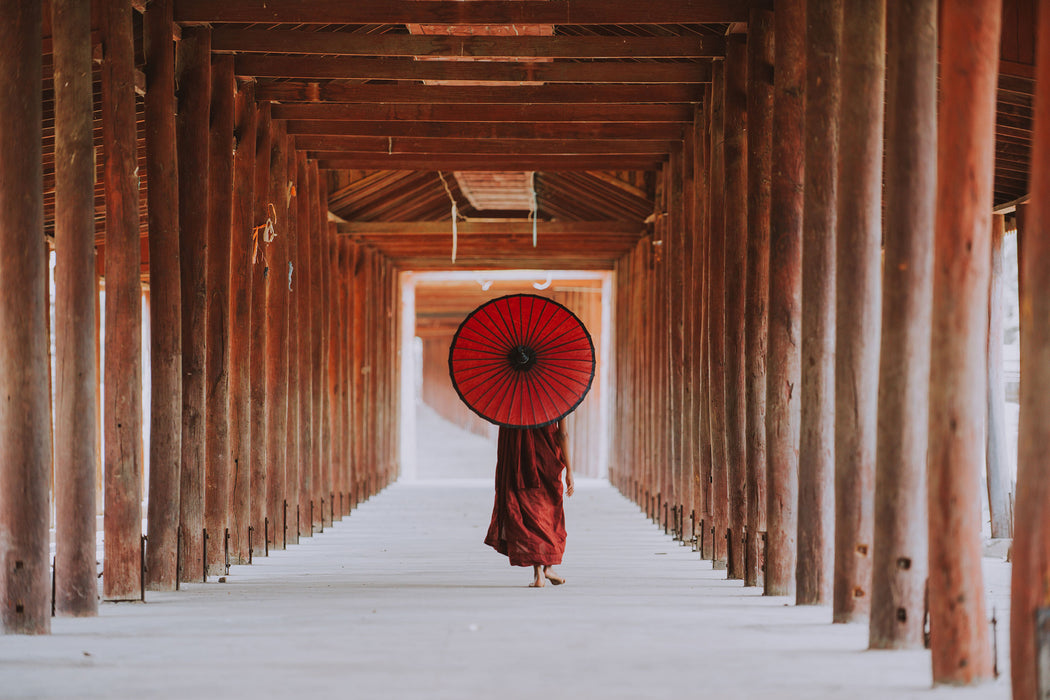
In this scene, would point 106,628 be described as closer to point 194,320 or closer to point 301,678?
point 301,678

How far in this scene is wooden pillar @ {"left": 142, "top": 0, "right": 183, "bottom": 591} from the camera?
7418 millimetres

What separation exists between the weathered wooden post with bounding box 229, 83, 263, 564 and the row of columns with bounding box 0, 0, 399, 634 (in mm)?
14

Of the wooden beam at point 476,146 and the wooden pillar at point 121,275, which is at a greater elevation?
the wooden beam at point 476,146

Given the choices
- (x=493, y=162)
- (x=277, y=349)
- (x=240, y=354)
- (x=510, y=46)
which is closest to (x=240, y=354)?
(x=240, y=354)

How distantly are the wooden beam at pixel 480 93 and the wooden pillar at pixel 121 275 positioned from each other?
3.61 meters

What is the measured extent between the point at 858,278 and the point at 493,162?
7988 mm

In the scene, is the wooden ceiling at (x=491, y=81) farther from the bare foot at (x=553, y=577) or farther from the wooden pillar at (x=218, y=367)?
the bare foot at (x=553, y=577)

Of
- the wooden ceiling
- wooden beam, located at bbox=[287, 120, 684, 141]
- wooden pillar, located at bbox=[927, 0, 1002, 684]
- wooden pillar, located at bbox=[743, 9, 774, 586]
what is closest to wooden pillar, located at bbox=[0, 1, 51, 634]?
the wooden ceiling

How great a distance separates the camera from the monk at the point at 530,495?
7.67m

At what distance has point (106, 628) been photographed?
600 cm

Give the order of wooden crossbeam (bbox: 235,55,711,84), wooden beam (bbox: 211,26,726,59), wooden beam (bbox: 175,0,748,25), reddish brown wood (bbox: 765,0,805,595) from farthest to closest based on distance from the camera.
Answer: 1. wooden crossbeam (bbox: 235,55,711,84)
2. wooden beam (bbox: 211,26,726,59)
3. wooden beam (bbox: 175,0,748,25)
4. reddish brown wood (bbox: 765,0,805,595)

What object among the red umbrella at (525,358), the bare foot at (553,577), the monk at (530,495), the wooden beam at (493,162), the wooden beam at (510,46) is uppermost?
the wooden beam at (510,46)

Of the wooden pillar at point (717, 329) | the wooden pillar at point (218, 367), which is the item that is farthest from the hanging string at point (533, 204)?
the wooden pillar at point (218, 367)

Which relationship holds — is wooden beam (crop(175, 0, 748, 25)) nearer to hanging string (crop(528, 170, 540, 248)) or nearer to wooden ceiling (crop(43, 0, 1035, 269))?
wooden ceiling (crop(43, 0, 1035, 269))
